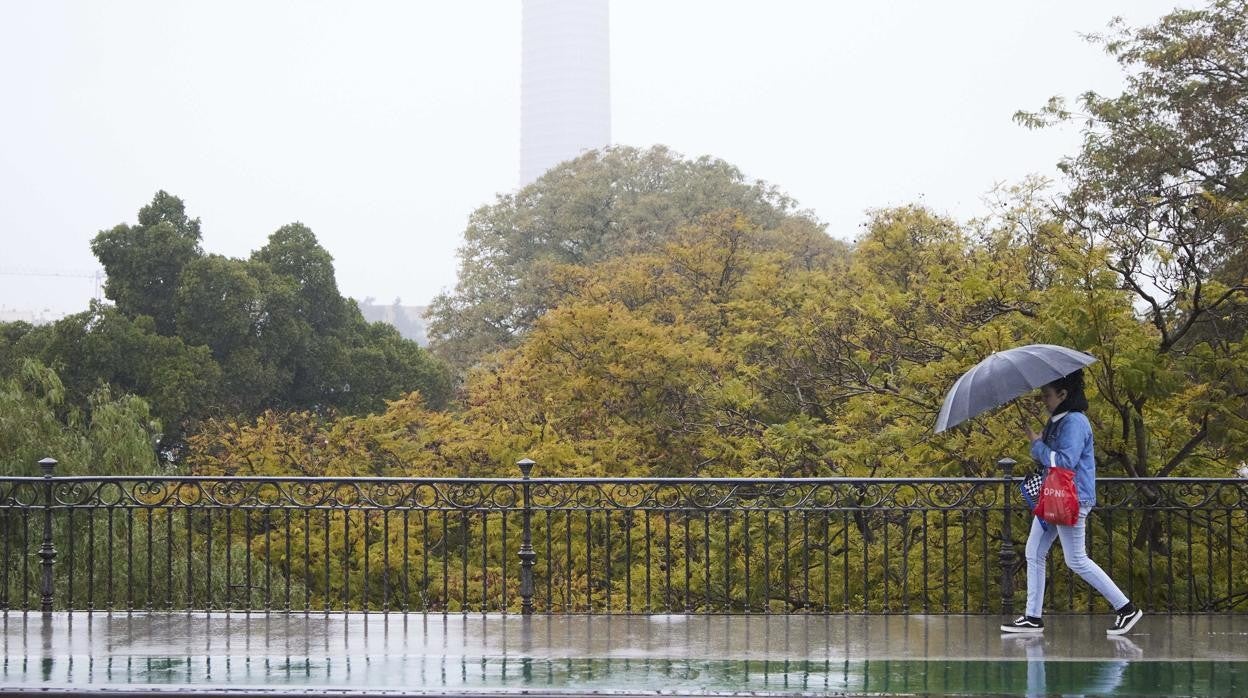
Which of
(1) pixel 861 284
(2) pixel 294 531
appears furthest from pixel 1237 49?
(2) pixel 294 531

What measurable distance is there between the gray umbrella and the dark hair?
0.49 ft

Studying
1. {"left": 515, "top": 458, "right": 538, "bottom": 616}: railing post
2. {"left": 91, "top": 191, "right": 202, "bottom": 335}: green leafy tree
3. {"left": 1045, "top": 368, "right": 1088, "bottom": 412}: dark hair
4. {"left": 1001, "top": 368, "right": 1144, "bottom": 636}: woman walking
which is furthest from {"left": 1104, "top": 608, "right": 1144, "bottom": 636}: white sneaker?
{"left": 91, "top": 191, "right": 202, "bottom": 335}: green leafy tree

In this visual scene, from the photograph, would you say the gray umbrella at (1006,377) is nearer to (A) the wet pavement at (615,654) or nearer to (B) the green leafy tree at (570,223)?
(A) the wet pavement at (615,654)

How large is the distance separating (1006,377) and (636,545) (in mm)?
15003

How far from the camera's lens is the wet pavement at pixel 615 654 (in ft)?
27.2

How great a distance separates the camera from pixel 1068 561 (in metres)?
9.56

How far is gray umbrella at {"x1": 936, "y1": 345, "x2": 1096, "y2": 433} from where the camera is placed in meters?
9.01

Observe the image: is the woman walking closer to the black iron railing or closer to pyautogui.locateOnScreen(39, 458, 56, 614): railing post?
the black iron railing

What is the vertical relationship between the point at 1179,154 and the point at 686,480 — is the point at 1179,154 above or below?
above

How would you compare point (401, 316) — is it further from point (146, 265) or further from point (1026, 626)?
point (1026, 626)

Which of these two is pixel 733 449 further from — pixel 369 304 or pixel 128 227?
pixel 369 304

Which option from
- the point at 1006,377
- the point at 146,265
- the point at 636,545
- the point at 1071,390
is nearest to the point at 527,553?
the point at 1006,377

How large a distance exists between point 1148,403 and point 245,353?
3913 cm

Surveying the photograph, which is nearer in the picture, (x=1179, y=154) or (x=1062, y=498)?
(x=1062, y=498)
